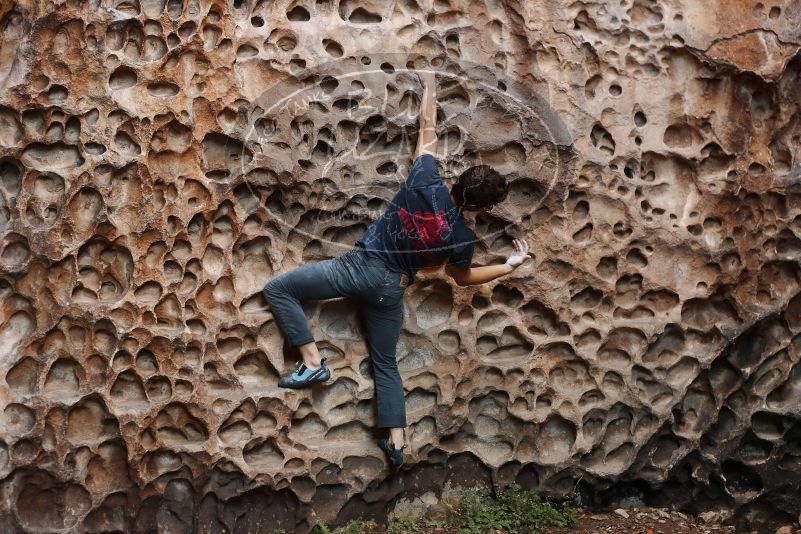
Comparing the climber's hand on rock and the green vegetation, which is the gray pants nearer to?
the climber's hand on rock

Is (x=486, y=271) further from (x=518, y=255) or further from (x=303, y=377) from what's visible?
(x=303, y=377)

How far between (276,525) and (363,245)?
4.51 ft

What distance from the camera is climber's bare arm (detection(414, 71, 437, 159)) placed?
14.3 ft

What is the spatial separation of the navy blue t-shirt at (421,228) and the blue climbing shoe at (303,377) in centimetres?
58

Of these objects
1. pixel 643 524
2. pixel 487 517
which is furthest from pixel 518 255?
pixel 643 524

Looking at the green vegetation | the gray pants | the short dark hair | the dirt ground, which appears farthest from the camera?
the dirt ground

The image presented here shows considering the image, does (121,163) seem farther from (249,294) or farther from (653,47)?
(653,47)

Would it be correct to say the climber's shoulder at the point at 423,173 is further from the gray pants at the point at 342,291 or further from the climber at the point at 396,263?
the gray pants at the point at 342,291

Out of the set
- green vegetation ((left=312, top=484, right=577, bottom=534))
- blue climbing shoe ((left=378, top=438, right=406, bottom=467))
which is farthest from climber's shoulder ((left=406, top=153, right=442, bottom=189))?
green vegetation ((left=312, top=484, right=577, bottom=534))

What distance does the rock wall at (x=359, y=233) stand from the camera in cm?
416

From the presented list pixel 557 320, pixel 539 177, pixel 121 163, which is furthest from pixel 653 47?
pixel 121 163

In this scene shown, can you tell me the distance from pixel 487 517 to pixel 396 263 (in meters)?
1.37

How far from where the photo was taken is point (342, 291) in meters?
4.31

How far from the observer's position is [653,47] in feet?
15.2
